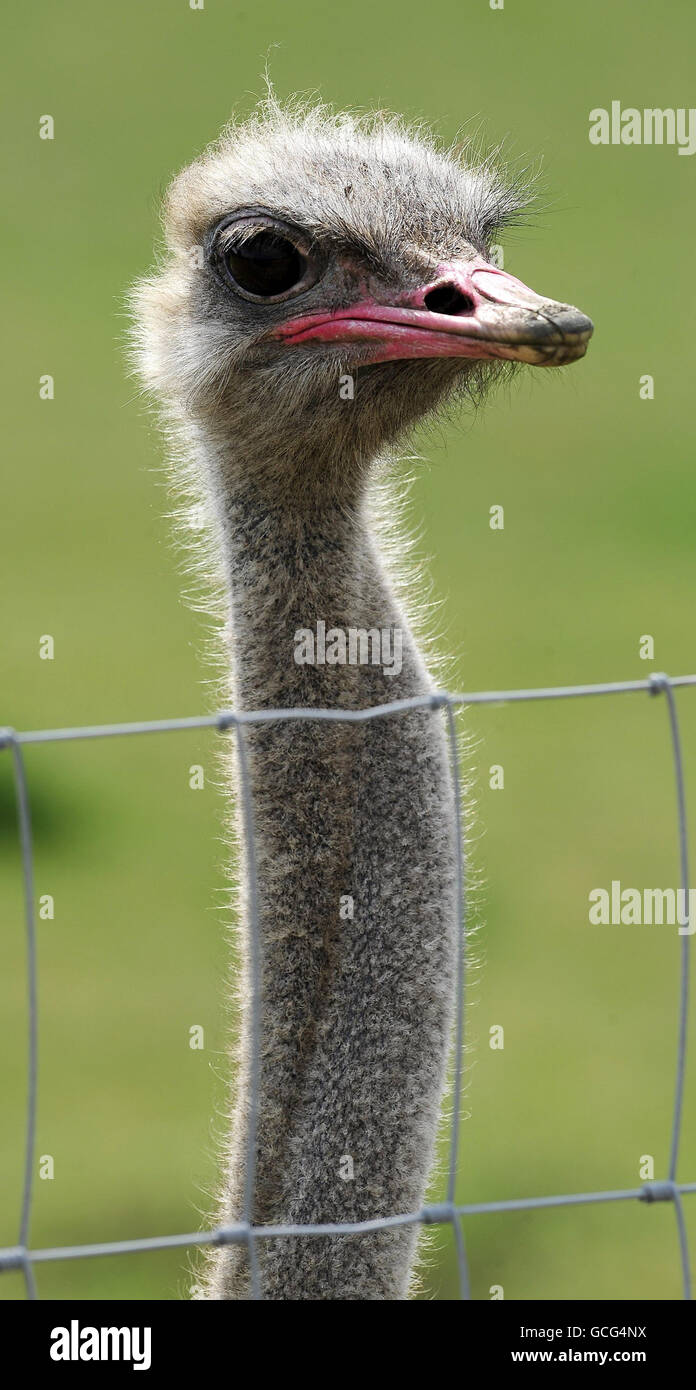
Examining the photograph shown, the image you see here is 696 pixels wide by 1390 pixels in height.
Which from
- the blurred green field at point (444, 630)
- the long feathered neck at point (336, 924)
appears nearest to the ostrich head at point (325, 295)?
the long feathered neck at point (336, 924)

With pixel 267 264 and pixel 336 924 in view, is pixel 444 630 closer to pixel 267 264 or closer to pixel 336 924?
pixel 267 264

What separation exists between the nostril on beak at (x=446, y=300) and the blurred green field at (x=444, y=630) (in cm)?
52

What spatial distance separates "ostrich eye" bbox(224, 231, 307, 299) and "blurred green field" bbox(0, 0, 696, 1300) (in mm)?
494

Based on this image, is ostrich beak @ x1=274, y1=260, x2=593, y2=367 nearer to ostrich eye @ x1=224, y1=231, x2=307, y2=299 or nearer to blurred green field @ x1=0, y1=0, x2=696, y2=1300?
ostrich eye @ x1=224, y1=231, x2=307, y2=299

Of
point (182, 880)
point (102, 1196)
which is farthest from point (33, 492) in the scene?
point (102, 1196)

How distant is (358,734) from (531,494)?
348 inches

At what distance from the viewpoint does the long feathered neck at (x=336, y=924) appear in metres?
2.60

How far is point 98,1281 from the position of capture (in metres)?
5.09

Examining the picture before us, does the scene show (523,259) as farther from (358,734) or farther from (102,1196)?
(358,734)

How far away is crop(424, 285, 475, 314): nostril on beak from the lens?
2.67 metres

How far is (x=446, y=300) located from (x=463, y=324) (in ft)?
0.40

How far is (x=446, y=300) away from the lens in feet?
8.87

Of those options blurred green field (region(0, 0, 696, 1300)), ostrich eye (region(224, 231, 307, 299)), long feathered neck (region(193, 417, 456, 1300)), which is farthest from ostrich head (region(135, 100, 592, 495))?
blurred green field (region(0, 0, 696, 1300))

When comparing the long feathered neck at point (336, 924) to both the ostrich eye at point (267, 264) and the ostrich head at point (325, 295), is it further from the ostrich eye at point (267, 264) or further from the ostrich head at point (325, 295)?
the ostrich eye at point (267, 264)
